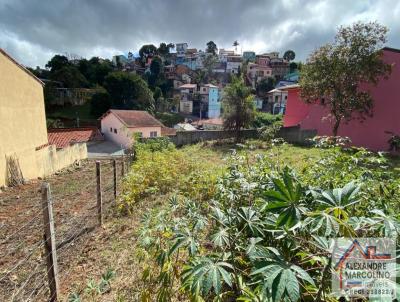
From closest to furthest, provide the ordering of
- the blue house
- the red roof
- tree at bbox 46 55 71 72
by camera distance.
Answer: the red roof, tree at bbox 46 55 71 72, the blue house

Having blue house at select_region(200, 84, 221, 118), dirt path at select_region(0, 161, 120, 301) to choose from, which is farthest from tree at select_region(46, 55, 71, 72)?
dirt path at select_region(0, 161, 120, 301)

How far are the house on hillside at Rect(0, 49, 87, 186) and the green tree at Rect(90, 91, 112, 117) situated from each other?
21.4 metres

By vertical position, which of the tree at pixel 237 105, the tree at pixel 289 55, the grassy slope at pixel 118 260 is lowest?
the grassy slope at pixel 118 260

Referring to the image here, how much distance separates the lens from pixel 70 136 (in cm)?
1823

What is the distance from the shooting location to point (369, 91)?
11461 millimetres

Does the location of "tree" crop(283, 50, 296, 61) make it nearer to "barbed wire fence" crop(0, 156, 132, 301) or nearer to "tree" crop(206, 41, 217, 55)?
"tree" crop(206, 41, 217, 55)

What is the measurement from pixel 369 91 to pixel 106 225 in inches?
511

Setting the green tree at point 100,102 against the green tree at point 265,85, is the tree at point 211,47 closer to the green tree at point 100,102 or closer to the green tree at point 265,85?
the green tree at point 265,85

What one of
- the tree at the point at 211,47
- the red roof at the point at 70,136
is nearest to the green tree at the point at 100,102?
the red roof at the point at 70,136

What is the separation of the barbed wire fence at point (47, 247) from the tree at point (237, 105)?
10683mm

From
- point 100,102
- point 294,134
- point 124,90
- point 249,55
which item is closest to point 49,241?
point 294,134

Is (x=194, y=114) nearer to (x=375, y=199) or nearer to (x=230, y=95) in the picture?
(x=230, y=95)

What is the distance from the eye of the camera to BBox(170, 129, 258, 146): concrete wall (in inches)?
626

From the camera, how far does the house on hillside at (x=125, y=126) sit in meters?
20.2
